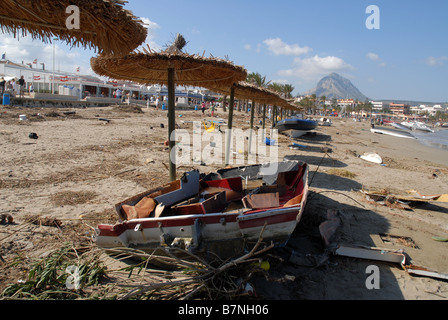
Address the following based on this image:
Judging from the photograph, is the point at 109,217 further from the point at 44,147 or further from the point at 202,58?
the point at 44,147

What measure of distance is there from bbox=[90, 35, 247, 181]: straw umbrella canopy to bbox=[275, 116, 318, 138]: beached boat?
45.6 ft

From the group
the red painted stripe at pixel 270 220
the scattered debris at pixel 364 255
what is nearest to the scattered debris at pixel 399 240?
the scattered debris at pixel 364 255

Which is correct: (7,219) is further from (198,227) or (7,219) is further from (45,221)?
(198,227)

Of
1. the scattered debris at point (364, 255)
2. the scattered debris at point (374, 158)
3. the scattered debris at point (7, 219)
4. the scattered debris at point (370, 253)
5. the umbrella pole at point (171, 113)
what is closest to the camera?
the scattered debris at point (364, 255)

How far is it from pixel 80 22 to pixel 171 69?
106 inches

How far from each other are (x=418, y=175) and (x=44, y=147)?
49.9 ft

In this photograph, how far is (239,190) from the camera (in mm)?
5488

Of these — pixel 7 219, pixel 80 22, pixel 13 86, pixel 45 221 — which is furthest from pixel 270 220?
pixel 13 86

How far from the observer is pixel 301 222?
17.8ft

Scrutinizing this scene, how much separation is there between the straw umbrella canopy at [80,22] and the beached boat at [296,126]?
1779cm

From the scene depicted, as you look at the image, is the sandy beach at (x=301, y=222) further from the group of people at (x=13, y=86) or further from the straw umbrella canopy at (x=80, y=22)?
the group of people at (x=13, y=86)

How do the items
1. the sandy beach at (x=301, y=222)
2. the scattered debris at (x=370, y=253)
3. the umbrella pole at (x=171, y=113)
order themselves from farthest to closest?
1. the umbrella pole at (x=171, y=113)
2. the scattered debris at (x=370, y=253)
3. the sandy beach at (x=301, y=222)

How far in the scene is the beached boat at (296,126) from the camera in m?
20.2
